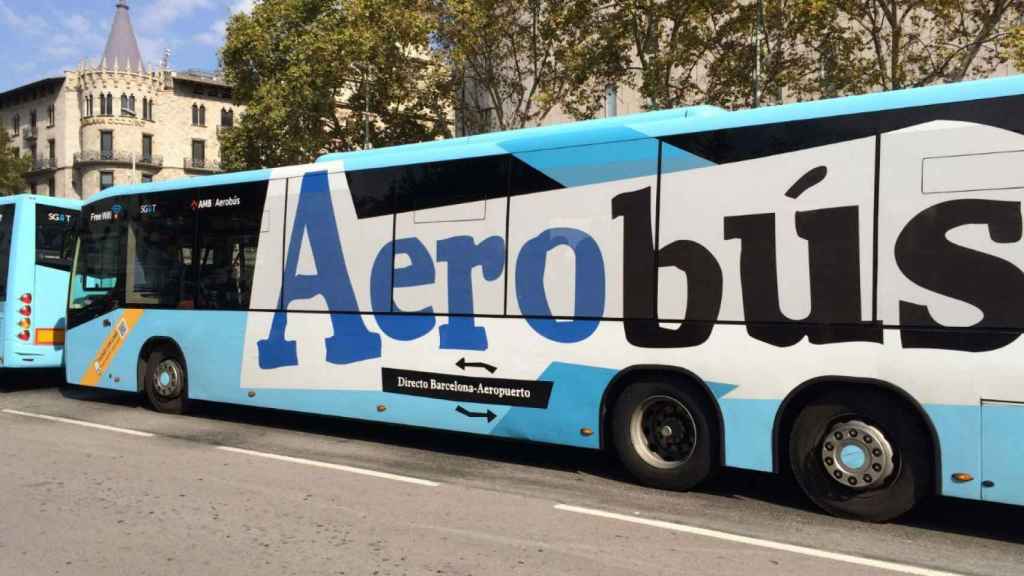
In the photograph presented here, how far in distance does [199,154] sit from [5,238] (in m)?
64.7

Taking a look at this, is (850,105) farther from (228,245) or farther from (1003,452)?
(228,245)

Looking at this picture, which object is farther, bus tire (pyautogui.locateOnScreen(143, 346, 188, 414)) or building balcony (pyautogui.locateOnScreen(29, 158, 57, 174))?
building balcony (pyautogui.locateOnScreen(29, 158, 57, 174))

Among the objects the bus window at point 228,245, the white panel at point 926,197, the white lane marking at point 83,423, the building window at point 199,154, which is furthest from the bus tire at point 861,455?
the building window at point 199,154

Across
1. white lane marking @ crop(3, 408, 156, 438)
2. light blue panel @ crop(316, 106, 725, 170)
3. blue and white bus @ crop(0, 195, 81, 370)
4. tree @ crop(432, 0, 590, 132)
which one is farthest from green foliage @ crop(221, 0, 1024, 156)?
white lane marking @ crop(3, 408, 156, 438)

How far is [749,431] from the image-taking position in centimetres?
609

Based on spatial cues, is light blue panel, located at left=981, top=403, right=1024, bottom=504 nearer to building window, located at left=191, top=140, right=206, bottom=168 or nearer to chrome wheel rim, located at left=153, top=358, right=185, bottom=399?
chrome wheel rim, located at left=153, top=358, right=185, bottom=399

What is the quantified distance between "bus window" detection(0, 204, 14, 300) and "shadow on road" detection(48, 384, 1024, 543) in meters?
2.19

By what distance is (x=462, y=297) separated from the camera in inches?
305

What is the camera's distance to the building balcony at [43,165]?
69.5 metres

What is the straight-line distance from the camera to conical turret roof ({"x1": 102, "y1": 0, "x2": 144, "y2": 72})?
237 ft

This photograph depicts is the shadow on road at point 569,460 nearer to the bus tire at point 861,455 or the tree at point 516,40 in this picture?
the bus tire at point 861,455

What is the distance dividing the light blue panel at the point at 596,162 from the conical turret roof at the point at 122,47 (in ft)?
242

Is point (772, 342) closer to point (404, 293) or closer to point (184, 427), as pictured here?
point (404, 293)

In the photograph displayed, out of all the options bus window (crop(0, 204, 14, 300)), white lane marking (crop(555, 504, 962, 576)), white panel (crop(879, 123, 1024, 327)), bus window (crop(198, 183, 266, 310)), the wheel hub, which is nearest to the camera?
white lane marking (crop(555, 504, 962, 576))
